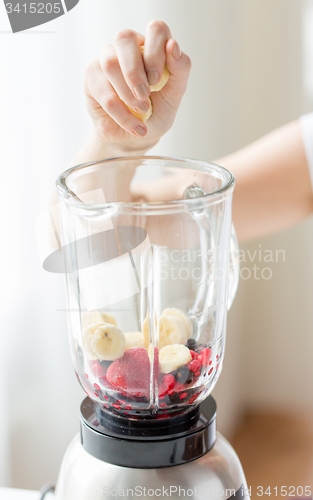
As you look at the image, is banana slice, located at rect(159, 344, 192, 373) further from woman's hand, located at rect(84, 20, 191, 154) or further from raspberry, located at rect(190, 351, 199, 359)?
woman's hand, located at rect(84, 20, 191, 154)

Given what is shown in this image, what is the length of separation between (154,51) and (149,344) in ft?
0.97

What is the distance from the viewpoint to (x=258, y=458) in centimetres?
180

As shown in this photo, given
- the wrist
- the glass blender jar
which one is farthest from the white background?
the glass blender jar

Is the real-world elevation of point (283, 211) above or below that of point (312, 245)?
above

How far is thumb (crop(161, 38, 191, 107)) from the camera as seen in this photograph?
1.65 ft

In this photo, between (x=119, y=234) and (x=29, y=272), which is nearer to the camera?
(x=119, y=234)

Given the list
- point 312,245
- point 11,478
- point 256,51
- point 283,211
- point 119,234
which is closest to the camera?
point 119,234

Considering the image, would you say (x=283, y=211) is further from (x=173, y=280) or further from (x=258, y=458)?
(x=258, y=458)

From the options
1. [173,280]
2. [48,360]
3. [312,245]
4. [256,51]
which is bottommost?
[48,360]

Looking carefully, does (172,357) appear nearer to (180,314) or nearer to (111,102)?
(180,314)

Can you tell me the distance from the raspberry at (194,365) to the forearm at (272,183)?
0.57 m

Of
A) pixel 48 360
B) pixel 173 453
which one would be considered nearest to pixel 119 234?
pixel 173 453

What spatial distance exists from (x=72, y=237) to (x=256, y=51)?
133cm

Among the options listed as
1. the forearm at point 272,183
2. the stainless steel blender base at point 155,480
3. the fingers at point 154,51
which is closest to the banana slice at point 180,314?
the stainless steel blender base at point 155,480
